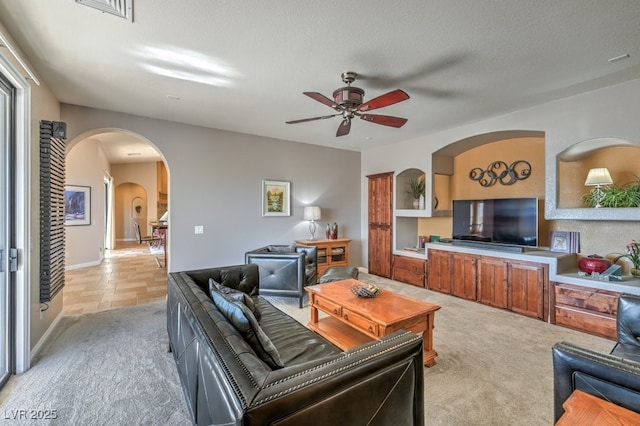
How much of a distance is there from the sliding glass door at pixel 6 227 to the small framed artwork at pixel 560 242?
238 inches

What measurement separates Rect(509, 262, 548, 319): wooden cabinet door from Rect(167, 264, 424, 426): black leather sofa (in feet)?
10.4

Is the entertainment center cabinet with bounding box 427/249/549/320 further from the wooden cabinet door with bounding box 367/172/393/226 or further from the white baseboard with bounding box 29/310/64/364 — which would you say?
the white baseboard with bounding box 29/310/64/364

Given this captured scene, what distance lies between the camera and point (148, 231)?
11609 millimetres

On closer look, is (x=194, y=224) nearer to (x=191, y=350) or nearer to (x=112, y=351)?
(x=112, y=351)

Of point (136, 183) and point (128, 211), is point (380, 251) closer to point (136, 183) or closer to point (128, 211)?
point (136, 183)

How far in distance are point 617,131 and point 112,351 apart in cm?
575

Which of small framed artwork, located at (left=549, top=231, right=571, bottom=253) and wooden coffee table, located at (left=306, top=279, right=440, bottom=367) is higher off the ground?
small framed artwork, located at (left=549, top=231, right=571, bottom=253)

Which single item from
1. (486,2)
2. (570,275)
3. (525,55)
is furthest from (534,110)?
(486,2)

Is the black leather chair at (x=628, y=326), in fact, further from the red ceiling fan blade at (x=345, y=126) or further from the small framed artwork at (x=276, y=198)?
the small framed artwork at (x=276, y=198)

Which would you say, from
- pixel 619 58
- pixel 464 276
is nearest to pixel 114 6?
pixel 619 58

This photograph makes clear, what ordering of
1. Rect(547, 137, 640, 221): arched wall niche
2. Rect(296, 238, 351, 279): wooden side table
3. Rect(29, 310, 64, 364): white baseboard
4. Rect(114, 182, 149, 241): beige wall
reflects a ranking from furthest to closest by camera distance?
Rect(114, 182, 149, 241): beige wall → Rect(296, 238, 351, 279): wooden side table → Rect(547, 137, 640, 221): arched wall niche → Rect(29, 310, 64, 364): white baseboard

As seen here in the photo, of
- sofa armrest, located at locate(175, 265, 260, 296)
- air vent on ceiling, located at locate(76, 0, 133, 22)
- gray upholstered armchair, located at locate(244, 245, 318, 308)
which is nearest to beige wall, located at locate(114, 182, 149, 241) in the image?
gray upholstered armchair, located at locate(244, 245, 318, 308)

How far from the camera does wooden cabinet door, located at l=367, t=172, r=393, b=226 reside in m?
5.87

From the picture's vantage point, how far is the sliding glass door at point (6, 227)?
233cm
